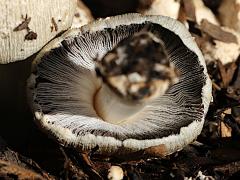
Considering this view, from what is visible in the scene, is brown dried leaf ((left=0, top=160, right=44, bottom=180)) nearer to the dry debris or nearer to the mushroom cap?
the dry debris

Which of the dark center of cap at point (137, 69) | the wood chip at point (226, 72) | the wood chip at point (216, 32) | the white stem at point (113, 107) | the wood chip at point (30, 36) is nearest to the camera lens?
the dark center of cap at point (137, 69)

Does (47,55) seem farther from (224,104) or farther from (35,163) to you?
(224,104)

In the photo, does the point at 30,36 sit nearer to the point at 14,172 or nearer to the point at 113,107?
the point at 113,107

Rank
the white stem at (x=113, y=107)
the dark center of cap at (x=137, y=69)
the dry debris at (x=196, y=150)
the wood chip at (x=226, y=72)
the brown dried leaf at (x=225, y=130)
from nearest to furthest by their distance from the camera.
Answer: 1. the dark center of cap at (x=137, y=69)
2. the white stem at (x=113, y=107)
3. the dry debris at (x=196, y=150)
4. the brown dried leaf at (x=225, y=130)
5. the wood chip at (x=226, y=72)

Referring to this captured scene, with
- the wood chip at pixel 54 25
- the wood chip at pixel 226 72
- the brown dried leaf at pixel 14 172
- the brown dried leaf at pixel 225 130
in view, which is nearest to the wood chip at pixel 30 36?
the wood chip at pixel 54 25

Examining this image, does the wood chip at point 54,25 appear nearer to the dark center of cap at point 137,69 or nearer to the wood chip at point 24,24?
the wood chip at point 24,24

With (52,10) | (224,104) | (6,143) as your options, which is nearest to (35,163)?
(6,143)

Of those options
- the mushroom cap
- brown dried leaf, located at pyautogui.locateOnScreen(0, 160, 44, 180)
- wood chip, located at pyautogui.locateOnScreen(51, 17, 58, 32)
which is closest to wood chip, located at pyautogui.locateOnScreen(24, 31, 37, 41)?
the mushroom cap
